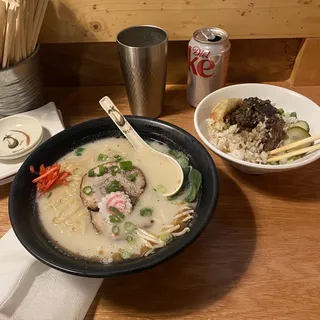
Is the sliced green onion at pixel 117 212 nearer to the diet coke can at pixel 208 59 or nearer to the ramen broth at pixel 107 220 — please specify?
the ramen broth at pixel 107 220

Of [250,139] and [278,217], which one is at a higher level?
[250,139]

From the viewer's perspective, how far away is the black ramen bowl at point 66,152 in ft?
2.51

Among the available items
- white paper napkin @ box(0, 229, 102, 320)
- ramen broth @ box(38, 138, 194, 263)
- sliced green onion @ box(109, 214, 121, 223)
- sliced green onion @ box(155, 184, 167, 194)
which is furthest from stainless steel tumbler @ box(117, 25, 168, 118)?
white paper napkin @ box(0, 229, 102, 320)

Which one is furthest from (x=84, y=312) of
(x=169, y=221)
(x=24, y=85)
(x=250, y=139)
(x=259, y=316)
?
(x=24, y=85)

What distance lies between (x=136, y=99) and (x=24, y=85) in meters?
0.37

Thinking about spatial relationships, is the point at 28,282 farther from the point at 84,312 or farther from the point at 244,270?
the point at 244,270

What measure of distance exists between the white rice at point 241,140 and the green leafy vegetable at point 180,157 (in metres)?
0.12

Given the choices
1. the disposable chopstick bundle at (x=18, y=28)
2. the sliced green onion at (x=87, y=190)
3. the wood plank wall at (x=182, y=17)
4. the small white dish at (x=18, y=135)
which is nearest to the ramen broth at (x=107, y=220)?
the sliced green onion at (x=87, y=190)

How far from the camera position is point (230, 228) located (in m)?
1.01

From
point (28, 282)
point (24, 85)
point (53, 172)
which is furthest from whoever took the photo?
point (24, 85)

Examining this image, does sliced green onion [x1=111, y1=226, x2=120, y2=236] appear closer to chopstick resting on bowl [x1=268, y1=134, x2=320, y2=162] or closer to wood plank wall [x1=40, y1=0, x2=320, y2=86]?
chopstick resting on bowl [x1=268, y1=134, x2=320, y2=162]

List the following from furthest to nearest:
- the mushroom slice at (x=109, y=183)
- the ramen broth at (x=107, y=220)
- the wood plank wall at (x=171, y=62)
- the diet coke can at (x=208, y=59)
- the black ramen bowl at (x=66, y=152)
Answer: the wood plank wall at (x=171, y=62), the diet coke can at (x=208, y=59), the mushroom slice at (x=109, y=183), the ramen broth at (x=107, y=220), the black ramen bowl at (x=66, y=152)

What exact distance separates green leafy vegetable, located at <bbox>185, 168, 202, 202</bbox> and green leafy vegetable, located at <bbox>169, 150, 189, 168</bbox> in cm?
5

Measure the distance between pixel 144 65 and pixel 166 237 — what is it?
0.59 metres
